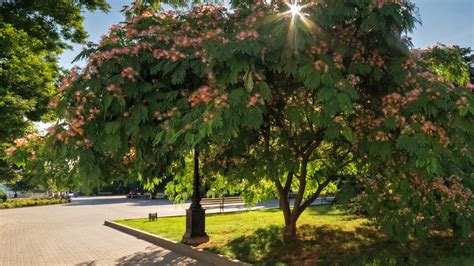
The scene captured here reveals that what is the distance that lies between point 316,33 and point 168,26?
2.29 meters

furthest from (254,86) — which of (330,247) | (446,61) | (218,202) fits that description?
(218,202)

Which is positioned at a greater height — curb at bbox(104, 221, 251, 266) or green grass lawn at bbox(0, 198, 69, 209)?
green grass lawn at bbox(0, 198, 69, 209)

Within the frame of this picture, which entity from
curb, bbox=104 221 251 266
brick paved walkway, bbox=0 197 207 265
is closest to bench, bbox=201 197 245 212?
brick paved walkway, bbox=0 197 207 265

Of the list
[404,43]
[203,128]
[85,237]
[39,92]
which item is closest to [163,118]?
[203,128]

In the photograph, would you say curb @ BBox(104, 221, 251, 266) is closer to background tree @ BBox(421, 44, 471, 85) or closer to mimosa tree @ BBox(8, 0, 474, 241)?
mimosa tree @ BBox(8, 0, 474, 241)

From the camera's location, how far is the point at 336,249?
9492 millimetres

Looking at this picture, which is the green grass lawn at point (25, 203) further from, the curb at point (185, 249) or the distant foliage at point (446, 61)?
the distant foliage at point (446, 61)

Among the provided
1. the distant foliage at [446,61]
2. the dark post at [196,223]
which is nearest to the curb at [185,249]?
the dark post at [196,223]

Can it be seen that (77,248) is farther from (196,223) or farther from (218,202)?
(218,202)

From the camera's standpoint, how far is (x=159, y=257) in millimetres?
10500

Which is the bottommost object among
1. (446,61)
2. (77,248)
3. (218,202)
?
(77,248)

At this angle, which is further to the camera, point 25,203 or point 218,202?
point 25,203

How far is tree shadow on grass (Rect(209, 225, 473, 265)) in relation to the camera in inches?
328

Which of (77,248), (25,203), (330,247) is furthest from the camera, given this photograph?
(25,203)
